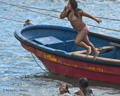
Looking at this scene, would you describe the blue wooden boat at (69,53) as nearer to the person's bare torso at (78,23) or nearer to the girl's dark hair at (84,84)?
the person's bare torso at (78,23)

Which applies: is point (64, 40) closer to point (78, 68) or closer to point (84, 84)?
point (78, 68)

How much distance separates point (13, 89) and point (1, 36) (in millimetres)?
9081

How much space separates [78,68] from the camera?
1002 cm

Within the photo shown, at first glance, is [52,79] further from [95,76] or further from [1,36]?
[1,36]

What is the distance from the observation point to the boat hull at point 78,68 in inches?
372

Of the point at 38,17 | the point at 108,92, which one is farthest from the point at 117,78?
the point at 38,17

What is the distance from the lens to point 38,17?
85.1ft

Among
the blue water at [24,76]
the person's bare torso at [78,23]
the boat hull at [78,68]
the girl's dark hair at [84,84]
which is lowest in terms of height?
the blue water at [24,76]

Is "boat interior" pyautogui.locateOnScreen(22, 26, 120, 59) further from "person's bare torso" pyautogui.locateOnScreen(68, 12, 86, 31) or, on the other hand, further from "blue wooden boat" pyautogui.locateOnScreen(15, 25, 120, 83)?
"person's bare torso" pyautogui.locateOnScreen(68, 12, 86, 31)

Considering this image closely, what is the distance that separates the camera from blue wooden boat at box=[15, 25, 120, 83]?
9.48 metres

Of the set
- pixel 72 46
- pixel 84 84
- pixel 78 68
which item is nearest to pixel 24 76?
pixel 72 46

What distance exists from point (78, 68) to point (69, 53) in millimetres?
546

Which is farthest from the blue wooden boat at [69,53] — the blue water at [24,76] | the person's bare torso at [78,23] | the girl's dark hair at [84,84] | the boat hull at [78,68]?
the girl's dark hair at [84,84]

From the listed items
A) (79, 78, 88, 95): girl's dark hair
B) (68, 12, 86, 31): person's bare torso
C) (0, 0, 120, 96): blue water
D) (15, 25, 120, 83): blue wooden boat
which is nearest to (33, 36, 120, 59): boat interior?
(15, 25, 120, 83): blue wooden boat
